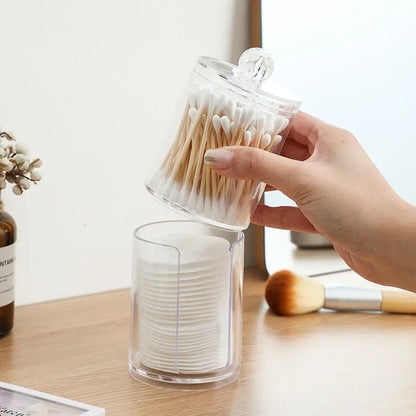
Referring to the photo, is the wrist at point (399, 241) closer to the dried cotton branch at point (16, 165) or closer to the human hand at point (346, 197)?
the human hand at point (346, 197)

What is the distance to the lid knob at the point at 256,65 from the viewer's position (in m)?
0.68

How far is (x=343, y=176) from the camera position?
680 millimetres

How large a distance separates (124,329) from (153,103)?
305mm

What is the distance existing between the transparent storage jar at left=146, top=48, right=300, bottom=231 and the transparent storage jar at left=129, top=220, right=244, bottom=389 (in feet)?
0.17

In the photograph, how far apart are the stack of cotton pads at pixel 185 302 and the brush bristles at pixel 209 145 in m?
0.05

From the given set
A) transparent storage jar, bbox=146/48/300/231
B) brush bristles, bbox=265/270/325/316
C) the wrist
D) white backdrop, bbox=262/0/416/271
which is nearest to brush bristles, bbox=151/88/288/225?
transparent storage jar, bbox=146/48/300/231

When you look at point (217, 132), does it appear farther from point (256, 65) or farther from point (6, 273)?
point (6, 273)

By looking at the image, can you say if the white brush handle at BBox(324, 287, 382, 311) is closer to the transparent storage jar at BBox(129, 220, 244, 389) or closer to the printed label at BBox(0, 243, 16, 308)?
the transparent storage jar at BBox(129, 220, 244, 389)

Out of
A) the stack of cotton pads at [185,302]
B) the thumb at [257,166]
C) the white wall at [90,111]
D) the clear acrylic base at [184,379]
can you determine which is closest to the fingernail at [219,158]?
the thumb at [257,166]

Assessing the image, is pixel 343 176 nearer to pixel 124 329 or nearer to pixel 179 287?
pixel 179 287

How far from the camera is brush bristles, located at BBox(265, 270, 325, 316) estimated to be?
91 cm

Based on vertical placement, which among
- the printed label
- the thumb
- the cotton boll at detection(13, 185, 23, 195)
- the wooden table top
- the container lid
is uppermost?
the container lid

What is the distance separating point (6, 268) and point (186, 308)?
8.7 inches

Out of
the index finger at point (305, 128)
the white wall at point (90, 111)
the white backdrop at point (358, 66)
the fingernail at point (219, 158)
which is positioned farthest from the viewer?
the white backdrop at point (358, 66)
